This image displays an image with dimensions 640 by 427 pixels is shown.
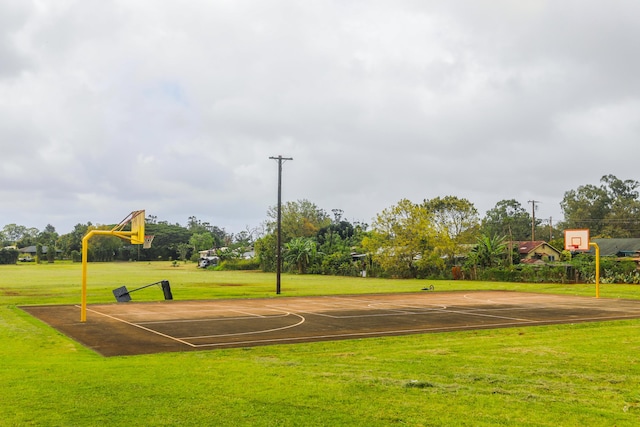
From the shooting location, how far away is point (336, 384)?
9.32 meters

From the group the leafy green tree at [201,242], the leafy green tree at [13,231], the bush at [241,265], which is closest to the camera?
the bush at [241,265]

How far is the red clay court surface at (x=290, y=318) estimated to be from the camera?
54.3 ft

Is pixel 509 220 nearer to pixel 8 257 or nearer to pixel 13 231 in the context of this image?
pixel 8 257

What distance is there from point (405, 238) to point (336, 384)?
51.1 meters

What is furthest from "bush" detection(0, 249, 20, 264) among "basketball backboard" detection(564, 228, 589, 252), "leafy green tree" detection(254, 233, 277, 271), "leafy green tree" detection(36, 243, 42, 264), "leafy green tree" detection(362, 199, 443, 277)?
"basketball backboard" detection(564, 228, 589, 252)

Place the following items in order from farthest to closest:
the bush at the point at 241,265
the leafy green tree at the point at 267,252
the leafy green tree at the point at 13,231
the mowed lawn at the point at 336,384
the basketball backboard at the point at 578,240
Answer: the leafy green tree at the point at 13,231
the bush at the point at 241,265
the leafy green tree at the point at 267,252
the basketball backboard at the point at 578,240
the mowed lawn at the point at 336,384

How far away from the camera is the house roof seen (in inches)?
2719

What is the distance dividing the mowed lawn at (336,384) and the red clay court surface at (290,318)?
1.65m

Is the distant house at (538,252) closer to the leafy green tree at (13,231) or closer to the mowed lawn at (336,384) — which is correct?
the mowed lawn at (336,384)

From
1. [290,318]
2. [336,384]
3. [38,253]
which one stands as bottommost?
[38,253]

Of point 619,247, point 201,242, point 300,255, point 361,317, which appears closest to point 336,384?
point 361,317

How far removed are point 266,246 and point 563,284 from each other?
42.5m

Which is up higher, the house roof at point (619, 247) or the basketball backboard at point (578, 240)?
the basketball backboard at point (578, 240)

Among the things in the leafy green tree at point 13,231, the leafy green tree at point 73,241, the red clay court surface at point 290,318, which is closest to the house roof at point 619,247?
the red clay court surface at point 290,318
